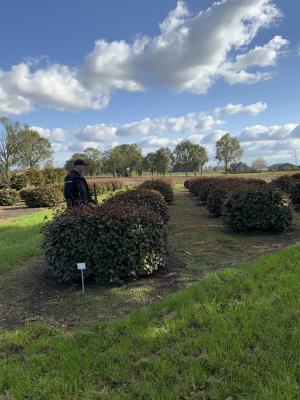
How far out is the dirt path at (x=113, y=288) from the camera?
432 centimetres

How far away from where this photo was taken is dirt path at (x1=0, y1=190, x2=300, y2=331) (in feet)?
14.2

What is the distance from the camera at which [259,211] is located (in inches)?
339

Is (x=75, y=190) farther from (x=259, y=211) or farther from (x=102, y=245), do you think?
(x=259, y=211)

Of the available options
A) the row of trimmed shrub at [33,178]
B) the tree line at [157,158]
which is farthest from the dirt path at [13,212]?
the tree line at [157,158]

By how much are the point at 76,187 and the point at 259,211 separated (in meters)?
4.23

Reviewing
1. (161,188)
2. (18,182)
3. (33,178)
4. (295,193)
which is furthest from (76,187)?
(33,178)

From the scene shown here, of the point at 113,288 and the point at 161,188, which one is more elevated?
the point at 161,188

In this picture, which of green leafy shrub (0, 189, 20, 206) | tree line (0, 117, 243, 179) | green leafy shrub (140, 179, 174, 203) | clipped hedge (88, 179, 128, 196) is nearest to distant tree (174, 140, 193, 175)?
tree line (0, 117, 243, 179)

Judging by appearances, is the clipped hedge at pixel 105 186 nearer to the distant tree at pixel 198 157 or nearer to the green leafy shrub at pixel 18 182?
the green leafy shrub at pixel 18 182

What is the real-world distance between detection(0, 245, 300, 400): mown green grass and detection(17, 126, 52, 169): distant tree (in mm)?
59649

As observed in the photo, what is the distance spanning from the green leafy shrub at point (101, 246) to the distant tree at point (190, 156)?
8106cm

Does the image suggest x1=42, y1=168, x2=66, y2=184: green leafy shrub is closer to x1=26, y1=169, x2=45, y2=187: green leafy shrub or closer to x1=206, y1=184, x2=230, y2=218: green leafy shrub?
x1=26, y1=169, x2=45, y2=187: green leafy shrub

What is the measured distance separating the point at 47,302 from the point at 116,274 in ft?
3.24

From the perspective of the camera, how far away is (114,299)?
4723mm
